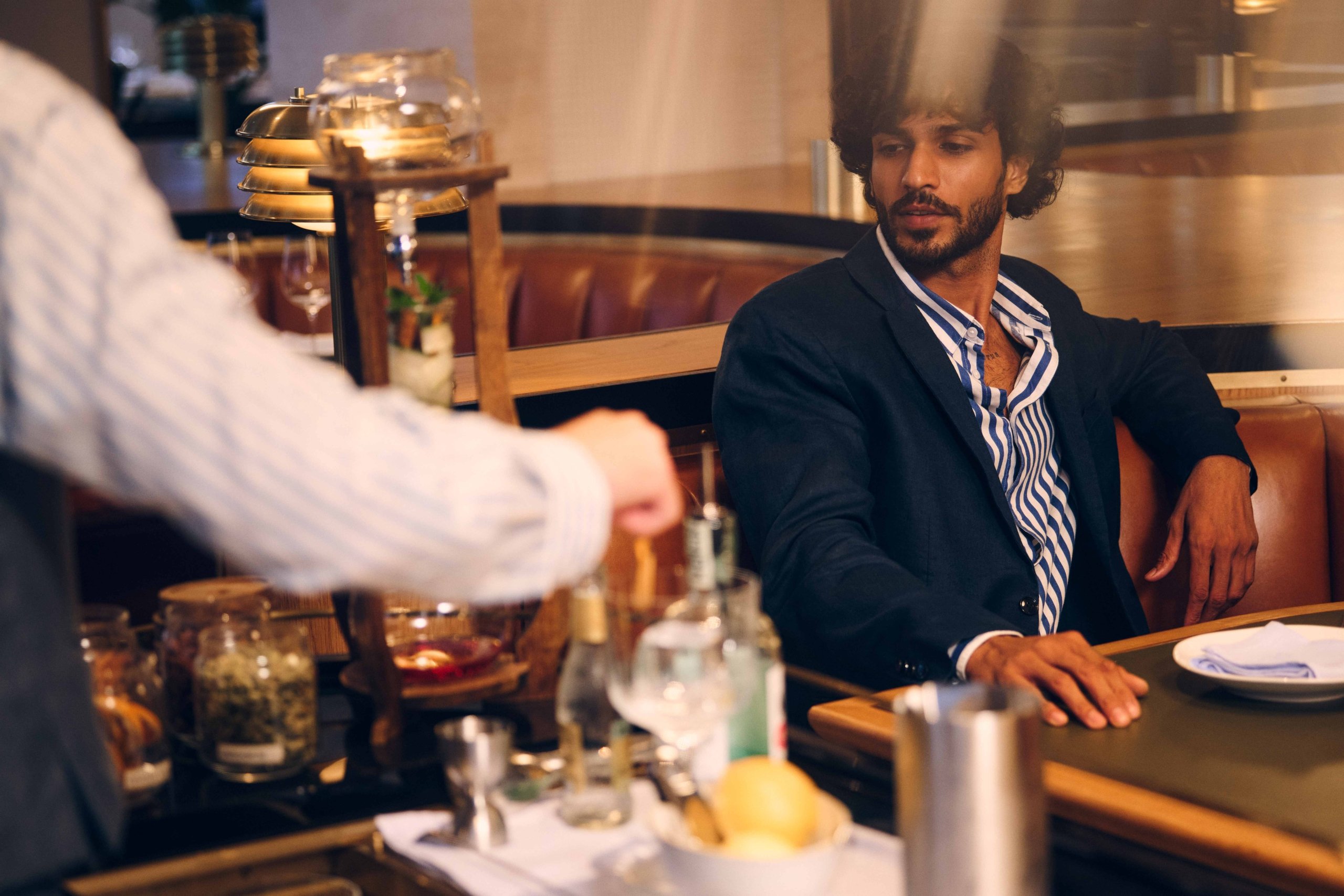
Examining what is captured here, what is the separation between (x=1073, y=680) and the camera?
130cm

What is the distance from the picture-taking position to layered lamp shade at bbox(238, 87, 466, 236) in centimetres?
173

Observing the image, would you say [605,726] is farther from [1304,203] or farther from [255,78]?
[255,78]

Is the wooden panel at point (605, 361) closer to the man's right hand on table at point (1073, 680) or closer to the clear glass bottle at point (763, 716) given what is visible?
the man's right hand on table at point (1073, 680)

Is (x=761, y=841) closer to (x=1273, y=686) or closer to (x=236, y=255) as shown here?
(x=1273, y=686)

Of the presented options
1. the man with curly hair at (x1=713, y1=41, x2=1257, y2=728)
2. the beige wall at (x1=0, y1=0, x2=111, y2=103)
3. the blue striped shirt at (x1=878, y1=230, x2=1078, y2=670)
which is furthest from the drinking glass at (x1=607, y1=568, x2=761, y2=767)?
the blue striped shirt at (x1=878, y1=230, x2=1078, y2=670)

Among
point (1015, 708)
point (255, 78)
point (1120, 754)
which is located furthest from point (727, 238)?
point (255, 78)

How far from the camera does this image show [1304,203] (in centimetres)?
454

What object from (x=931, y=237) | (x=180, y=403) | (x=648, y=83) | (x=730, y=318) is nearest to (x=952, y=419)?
(x=931, y=237)

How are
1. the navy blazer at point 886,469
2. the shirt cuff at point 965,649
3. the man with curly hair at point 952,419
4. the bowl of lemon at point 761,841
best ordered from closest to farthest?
the bowl of lemon at point 761,841
the shirt cuff at point 965,649
the navy blazer at point 886,469
the man with curly hair at point 952,419

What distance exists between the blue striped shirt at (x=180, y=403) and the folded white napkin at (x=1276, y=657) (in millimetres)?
849

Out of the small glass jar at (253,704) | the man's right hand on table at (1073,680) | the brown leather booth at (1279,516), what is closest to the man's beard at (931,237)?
the brown leather booth at (1279,516)

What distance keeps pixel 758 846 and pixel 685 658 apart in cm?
13

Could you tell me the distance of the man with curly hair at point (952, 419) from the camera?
1731 millimetres

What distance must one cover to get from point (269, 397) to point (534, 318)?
126 inches
